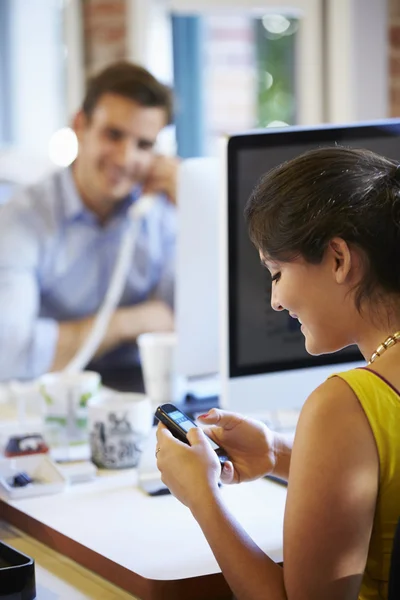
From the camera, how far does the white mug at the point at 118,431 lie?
1521 millimetres

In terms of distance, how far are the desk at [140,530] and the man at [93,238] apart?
124cm

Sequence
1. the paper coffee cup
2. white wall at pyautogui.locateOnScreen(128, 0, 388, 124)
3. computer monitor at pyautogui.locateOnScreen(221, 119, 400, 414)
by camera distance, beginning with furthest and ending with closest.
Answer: white wall at pyautogui.locateOnScreen(128, 0, 388, 124), the paper coffee cup, computer monitor at pyautogui.locateOnScreen(221, 119, 400, 414)

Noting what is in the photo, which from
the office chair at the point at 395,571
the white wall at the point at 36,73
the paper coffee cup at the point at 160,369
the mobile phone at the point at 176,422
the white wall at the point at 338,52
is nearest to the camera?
the office chair at the point at 395,571

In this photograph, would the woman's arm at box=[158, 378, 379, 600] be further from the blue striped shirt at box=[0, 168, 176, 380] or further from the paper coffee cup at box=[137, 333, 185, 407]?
the blue striped shirt at box=[0, 168, 176, 380]

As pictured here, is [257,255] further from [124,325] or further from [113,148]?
[113,148]

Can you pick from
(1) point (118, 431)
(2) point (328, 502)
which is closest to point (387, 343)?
(2) point (328, 502)

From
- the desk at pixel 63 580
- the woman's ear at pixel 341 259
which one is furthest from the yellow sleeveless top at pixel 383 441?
the desk at pixel 63 580

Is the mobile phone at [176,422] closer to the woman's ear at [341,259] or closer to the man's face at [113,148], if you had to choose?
the woman's ear at [341,259]

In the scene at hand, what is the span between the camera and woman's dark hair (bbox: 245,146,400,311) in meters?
1.01

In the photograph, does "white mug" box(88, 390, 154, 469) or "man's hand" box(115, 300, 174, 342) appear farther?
"man's hand" box(115, 300, 174, 342)

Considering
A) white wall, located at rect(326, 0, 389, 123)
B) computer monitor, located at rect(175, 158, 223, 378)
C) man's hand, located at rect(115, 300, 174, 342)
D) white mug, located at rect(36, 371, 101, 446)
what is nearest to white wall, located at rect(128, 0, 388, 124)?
white wall, located at rect(326, 0, 389, 123)

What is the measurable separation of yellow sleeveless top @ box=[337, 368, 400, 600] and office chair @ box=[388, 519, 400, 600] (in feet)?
0.17

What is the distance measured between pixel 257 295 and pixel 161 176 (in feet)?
4.63

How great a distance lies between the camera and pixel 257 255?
5.06 ft
